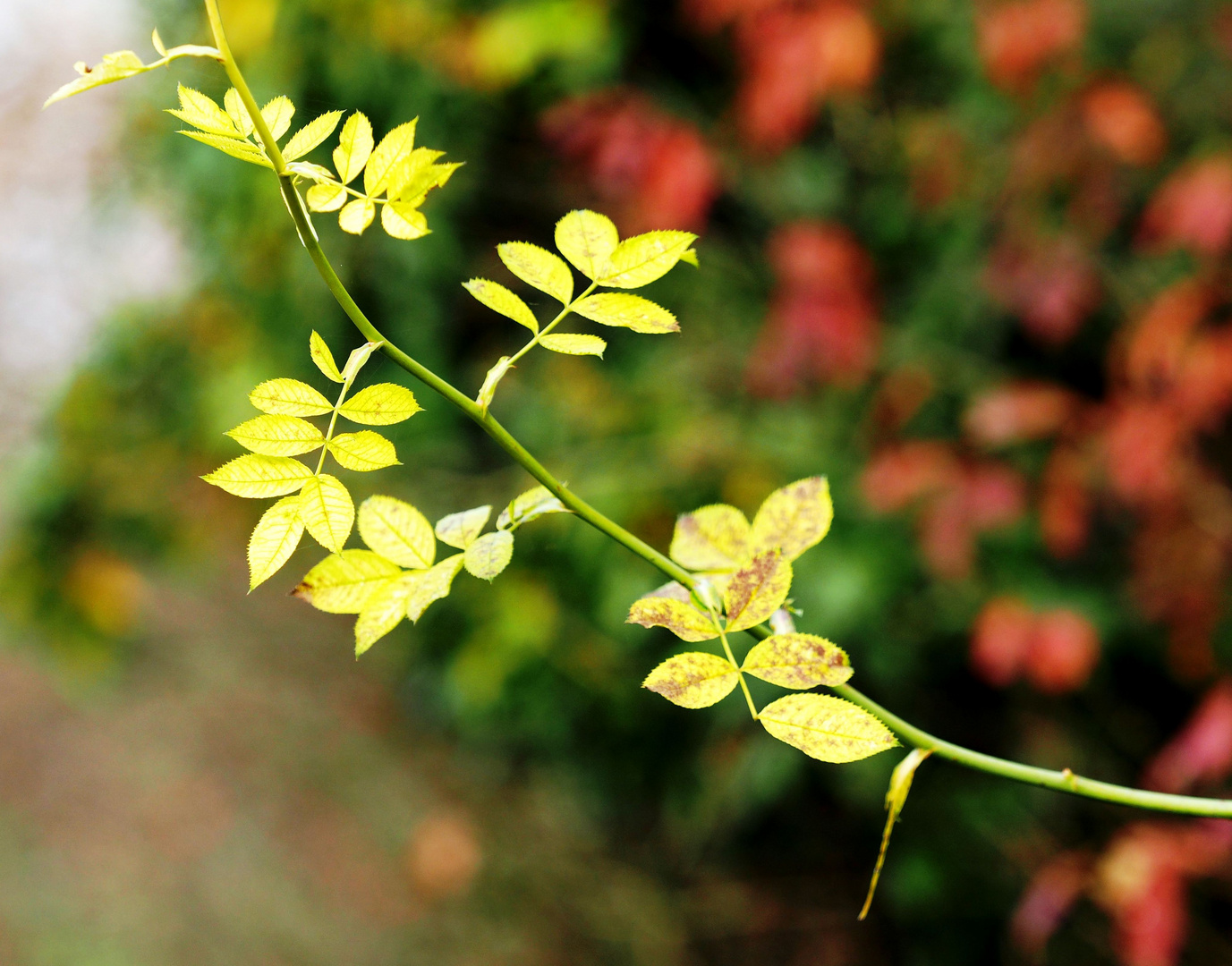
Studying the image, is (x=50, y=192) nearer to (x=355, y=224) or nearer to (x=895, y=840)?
(x=895, y=840)

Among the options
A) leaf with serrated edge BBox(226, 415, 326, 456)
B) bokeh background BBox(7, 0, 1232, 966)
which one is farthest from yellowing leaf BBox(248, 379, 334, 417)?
bokeh background BBox(7, 0, 1232, 966)

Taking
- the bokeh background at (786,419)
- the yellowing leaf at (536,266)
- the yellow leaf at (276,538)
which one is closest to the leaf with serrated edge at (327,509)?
the yellow leaf at (276,538)

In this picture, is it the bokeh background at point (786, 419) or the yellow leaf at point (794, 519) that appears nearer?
the yellow leaf at point (794, 519)

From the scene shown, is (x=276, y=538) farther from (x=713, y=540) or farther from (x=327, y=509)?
(x=713, y=540)

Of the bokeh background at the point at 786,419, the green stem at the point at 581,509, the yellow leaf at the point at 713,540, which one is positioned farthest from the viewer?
the bokeh background at the point at 786,419

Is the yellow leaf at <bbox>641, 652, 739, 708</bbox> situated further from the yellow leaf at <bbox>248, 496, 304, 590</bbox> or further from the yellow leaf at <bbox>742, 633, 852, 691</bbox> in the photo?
the yellow leaf at <bbox>248, 496, 304, 590</bbox>

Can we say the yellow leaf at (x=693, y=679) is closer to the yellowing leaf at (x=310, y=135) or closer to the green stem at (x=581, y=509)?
the green stem at (x=581, y=509)

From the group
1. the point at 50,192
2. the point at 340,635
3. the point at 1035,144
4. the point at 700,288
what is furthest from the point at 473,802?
the point at 50,192
